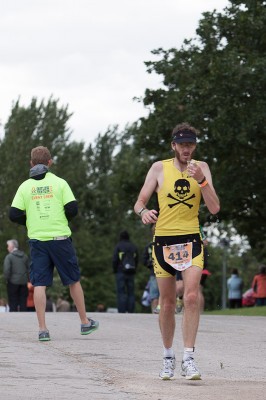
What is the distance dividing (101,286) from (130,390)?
7510cm

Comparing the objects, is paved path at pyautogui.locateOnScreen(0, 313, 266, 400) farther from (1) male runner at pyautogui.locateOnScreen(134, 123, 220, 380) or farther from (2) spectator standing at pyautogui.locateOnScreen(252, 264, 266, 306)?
(2) spectator standing at pyautogui.locateOnScreen(252, 264, 266, 306)

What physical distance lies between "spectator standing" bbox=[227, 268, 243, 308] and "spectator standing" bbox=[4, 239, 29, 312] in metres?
10.4

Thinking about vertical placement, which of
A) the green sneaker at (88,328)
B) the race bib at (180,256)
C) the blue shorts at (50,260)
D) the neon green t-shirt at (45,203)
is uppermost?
the neon green t-shirt at (45,203)

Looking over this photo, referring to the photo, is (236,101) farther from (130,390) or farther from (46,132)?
(46,132)

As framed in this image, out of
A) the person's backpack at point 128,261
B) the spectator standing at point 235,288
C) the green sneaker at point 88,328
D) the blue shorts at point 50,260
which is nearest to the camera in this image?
the blue shorts at point 50,260

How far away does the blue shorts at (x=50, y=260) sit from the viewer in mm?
13594

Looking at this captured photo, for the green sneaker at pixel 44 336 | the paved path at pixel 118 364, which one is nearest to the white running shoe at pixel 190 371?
the paved path at pixel 118 364

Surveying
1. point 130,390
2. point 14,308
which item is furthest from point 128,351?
point 14,308

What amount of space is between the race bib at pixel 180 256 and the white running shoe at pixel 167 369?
66cm

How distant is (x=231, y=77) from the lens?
37.1 meters

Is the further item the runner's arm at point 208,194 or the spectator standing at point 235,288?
the spectator standing at point 235,288

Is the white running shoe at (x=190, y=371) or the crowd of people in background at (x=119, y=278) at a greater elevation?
the crowd of people in background at (x=119, y=278)

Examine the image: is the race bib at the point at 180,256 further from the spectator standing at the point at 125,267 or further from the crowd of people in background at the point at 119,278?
the spectator standing at the point at 125,267

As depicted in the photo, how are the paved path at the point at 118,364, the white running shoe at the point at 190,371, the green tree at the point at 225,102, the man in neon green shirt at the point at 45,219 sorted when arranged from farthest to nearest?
the green tree at the point at 225,102 → the man in neon green shirt at the point at 45,219 → the white running shoe at the point at 190,371 → the paved path at the point at 118,364
